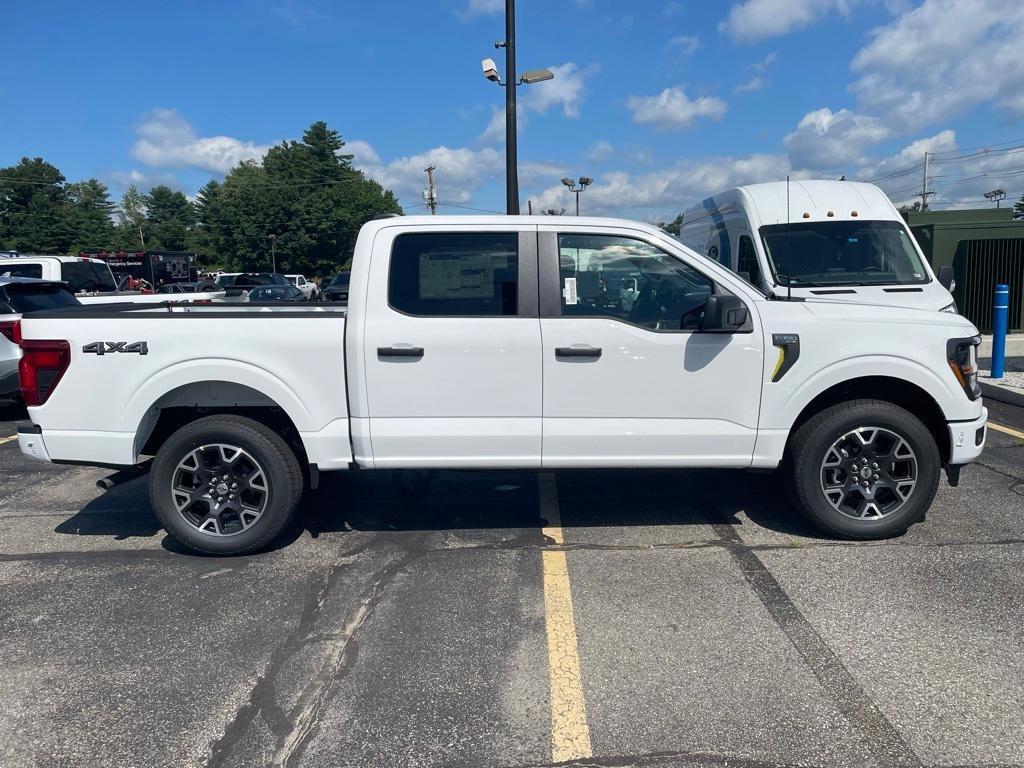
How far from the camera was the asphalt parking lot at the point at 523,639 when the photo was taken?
286 cm

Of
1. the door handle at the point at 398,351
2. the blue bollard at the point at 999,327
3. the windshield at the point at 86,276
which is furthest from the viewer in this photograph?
the windshield at the point at 86,276

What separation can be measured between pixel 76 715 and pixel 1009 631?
416 centimetres

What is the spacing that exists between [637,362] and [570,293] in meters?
0.58

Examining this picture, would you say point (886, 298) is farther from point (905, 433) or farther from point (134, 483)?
point (134, 483)

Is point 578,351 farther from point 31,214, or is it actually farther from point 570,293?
point 31,214

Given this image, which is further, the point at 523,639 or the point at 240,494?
the point at 240,494

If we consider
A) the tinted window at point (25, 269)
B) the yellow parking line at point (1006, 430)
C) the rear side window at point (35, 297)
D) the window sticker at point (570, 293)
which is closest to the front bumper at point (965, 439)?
the window sticker at point (570, 293)

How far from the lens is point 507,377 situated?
4449 mm

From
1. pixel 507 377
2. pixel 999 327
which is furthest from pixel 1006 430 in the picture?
pixel 507 377

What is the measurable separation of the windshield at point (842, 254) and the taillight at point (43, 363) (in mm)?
6214

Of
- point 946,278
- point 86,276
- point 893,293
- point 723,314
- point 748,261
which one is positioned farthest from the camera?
point 86,276

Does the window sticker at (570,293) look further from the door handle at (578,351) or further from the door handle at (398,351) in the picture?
the door handle at (398,351)

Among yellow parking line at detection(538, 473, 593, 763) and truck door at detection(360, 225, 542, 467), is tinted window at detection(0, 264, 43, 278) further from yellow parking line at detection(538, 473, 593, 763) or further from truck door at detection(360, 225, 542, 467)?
yellow parking line at detection(538, 473, 593, 763)

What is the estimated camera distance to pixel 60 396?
449 cm
